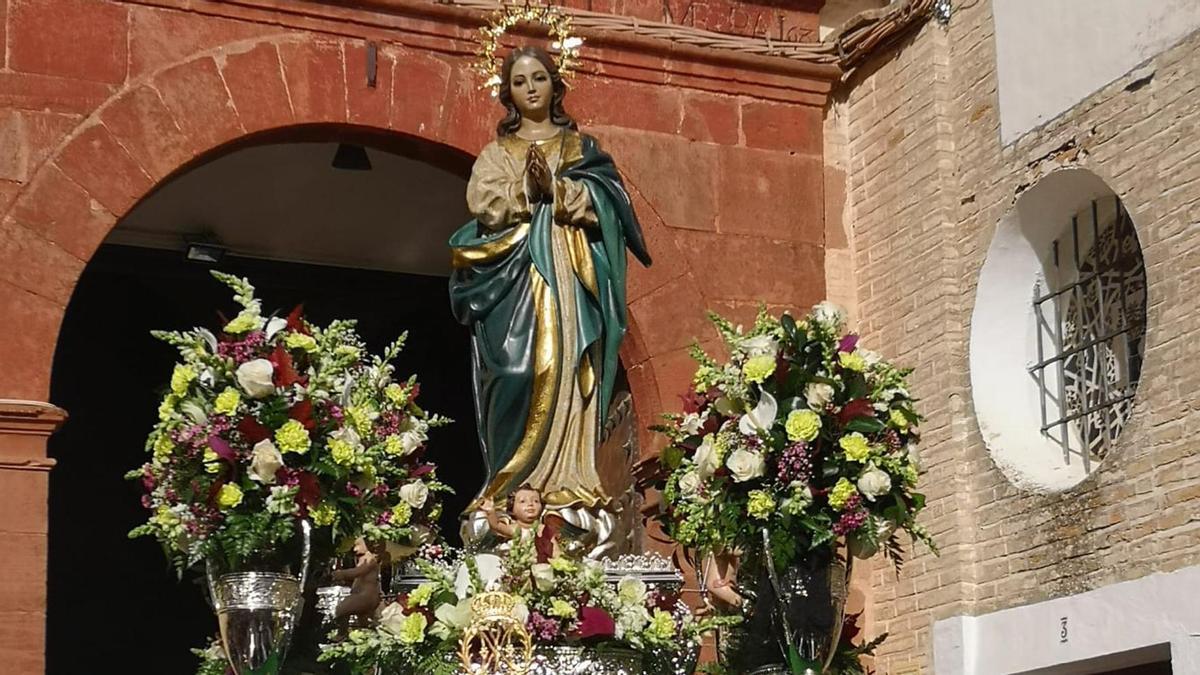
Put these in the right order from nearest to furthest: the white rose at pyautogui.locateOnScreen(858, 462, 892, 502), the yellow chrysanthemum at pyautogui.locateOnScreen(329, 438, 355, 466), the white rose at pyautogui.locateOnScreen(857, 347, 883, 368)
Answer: the yellow chrysanthemum at pyautogui.locateOnScreen(329, 438, 355, 466) < the white rose at pyautogui.locateOnScreen(858, 462, 892, 502) < the white rose at pyautogui.locateOnScreen(857, 347, 883, 368)

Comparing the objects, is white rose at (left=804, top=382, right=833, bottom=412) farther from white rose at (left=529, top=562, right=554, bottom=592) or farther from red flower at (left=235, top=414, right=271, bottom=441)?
red flower at (left=235, top=414, right=271, bottom=441)

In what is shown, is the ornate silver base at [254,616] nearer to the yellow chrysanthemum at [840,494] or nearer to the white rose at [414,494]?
the white rose at [414,494]

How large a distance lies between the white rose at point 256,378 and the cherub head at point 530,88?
142 cm

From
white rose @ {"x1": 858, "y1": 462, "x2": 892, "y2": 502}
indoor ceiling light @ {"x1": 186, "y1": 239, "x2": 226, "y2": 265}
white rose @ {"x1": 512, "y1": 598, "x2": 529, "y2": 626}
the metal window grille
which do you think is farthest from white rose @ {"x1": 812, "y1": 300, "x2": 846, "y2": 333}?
indoor ceiling light @ {"x1": 186, "y1": 239, "x2": 226, "y2": 265}

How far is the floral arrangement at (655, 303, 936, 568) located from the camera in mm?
6734

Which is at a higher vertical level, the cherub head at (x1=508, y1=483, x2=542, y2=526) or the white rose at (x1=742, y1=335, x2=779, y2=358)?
the white rose at (x1=742, y1=335, x2=779, y2=358)

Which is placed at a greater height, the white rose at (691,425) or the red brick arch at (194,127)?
the red brick arch at (194,127)

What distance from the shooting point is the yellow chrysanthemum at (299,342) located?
6.78 metres

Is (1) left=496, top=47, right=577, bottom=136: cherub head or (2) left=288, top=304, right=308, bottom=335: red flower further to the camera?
(1) left=496, top=47, right=577, bottom=136: cherub head

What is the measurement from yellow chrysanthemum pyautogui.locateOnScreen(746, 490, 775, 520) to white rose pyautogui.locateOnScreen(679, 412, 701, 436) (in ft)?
1.63

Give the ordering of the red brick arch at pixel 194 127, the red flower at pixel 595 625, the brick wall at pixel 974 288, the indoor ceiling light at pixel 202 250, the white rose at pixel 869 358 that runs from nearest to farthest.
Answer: the red flower at pixel 595 625
the white rose at pixel 869 358
the brick wall at pixel 974 288
the red brick arch at pixel 194 127
the indoor ceiling light at pixel 202 250

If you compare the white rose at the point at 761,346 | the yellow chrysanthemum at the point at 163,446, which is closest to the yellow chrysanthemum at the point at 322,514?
the yellow chrysanthemum at the point at 163,446

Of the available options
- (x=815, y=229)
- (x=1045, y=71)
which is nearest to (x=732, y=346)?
(x=1045, y=71)

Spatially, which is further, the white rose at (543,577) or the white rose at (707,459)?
the white rose at (707,459)
